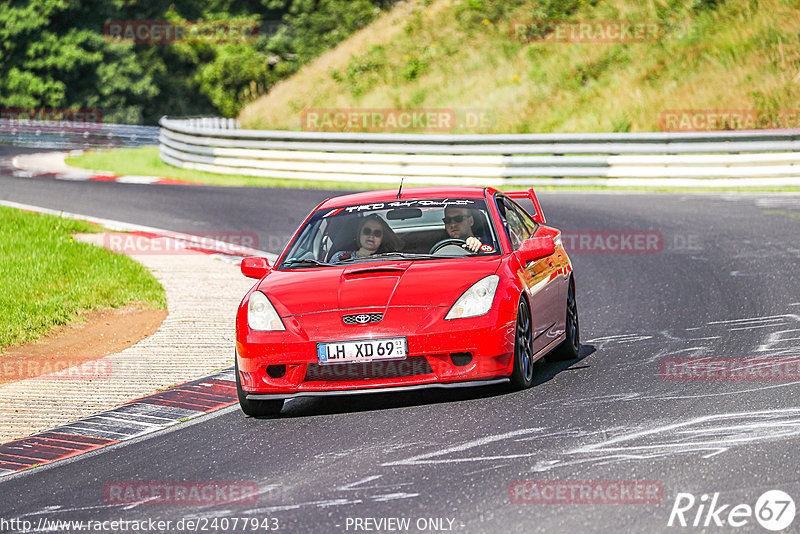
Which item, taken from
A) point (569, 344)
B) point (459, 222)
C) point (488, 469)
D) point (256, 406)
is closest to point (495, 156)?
point (569, 344)

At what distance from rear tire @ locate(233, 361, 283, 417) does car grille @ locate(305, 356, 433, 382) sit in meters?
0.50

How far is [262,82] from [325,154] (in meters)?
28.7

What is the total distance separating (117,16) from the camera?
5975 cm

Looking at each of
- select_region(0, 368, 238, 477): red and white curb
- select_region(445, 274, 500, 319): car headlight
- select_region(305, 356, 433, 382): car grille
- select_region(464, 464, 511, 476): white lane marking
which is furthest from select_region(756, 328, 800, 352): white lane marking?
select_region(0, 368, 238, 477): red and white curb

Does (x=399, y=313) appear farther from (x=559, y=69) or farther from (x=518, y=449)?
(x=559, y=69)

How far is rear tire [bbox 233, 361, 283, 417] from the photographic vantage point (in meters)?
7.37

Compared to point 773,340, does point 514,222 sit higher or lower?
higher

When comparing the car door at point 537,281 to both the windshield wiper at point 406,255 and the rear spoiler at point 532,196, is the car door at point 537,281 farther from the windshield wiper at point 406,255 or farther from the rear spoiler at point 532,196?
the windshield wiper at point 406,255

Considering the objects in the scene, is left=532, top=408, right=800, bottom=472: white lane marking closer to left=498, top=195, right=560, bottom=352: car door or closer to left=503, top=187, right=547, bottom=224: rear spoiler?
left=498, top=195, right=560, bottom=352: car door

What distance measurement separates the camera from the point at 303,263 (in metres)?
8.17

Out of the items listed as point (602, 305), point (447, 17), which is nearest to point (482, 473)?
point (602, 305)

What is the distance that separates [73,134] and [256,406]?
38599 millimetres

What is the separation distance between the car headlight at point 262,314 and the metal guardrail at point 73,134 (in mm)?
36813

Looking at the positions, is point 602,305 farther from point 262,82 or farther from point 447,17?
point 262,82
